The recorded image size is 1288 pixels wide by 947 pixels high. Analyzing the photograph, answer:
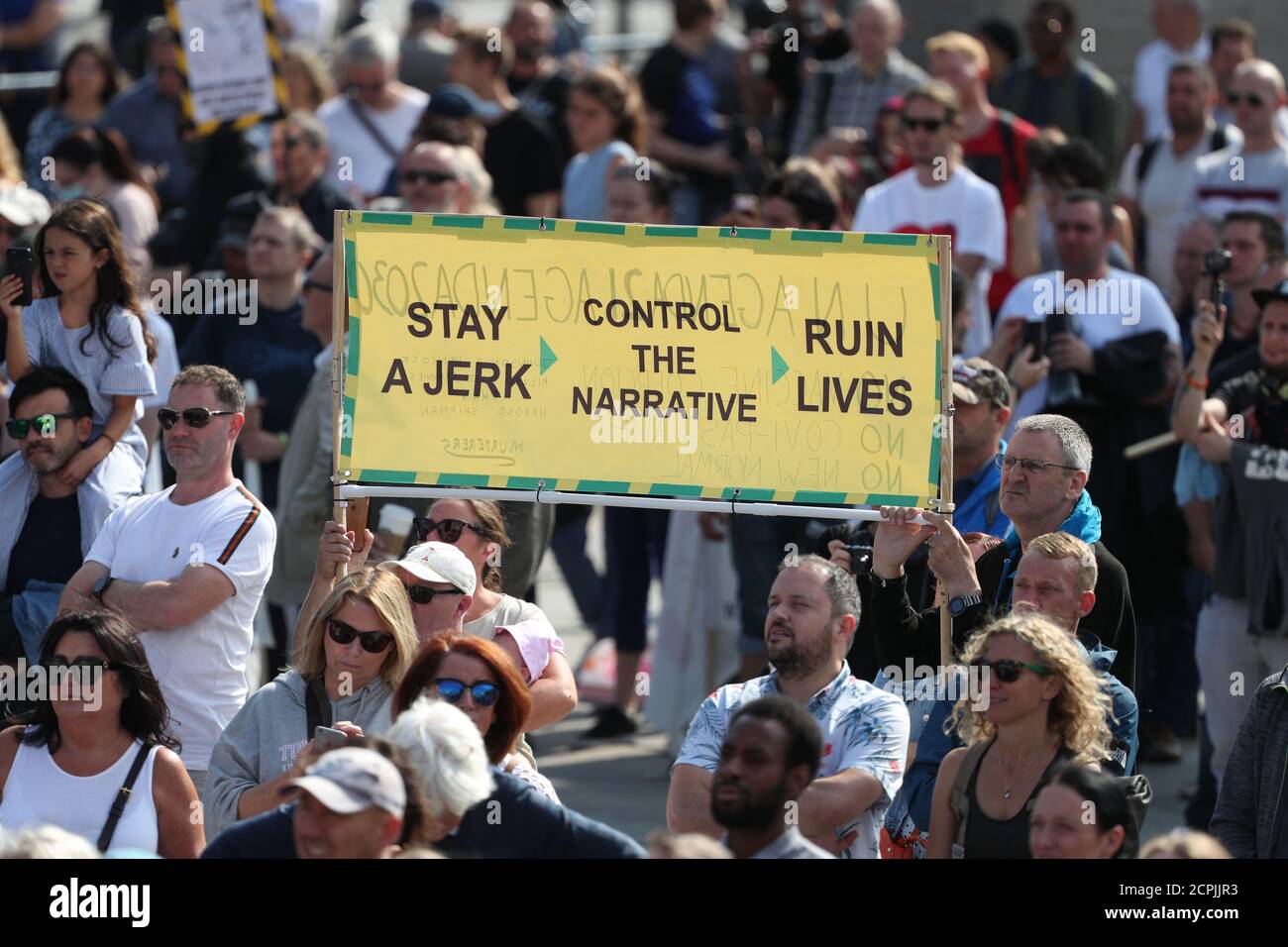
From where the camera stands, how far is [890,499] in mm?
6949

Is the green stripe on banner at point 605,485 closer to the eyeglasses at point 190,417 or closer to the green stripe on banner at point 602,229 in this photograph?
the green stripe on banner at point 602,229

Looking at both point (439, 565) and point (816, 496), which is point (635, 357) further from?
point (439, 565)

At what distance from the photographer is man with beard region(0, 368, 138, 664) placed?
8.05m

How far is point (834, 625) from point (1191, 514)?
11.9 ft

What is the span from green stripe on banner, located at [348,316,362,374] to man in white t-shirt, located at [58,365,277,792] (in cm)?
67

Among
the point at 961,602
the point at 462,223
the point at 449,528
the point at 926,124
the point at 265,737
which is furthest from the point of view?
the point at 926,124

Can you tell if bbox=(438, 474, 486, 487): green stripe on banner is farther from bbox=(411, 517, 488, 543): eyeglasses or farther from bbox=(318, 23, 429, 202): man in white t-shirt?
bbox=(318, 23, 429, 202): man in white t-shirt

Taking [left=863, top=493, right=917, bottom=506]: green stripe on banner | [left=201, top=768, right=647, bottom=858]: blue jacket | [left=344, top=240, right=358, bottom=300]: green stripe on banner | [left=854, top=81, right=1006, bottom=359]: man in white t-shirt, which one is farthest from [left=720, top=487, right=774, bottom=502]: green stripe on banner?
[left=854, top=81, right=1006, bottom=359]: man in white t-shirt

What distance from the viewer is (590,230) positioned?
23.5 ft

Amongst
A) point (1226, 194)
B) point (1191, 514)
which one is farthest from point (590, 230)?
point (1226, 194)

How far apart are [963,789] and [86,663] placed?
101 inches

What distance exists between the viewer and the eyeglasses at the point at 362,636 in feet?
22.0

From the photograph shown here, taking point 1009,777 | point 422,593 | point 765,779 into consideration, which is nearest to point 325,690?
point 422,593
